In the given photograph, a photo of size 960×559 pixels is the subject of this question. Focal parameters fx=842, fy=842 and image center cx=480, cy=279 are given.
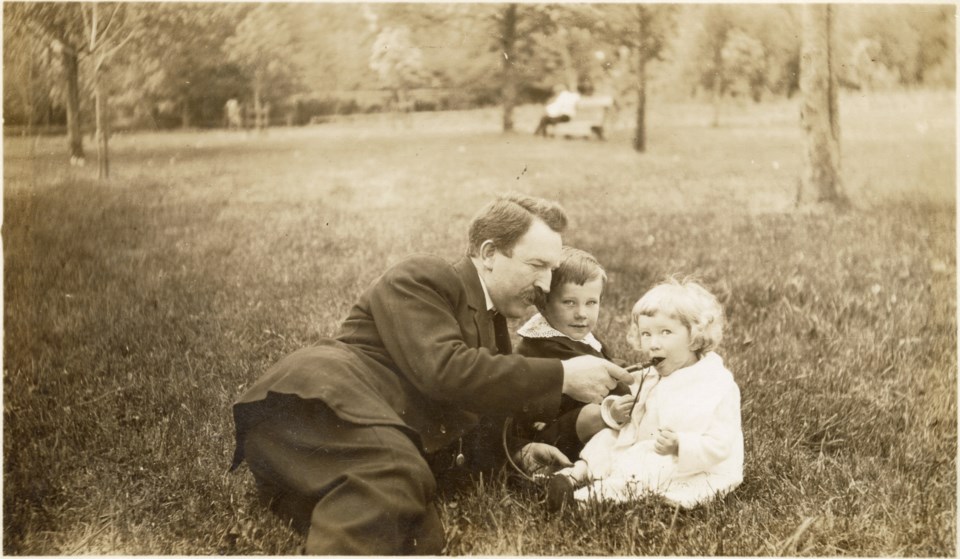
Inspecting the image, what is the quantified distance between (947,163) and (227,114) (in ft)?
11.0

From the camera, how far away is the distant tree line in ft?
12.0

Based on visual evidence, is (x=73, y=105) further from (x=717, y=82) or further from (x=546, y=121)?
(x=717, y=82)

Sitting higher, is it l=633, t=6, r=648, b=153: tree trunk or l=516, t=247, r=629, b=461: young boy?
l=633, t=6, r=648, b=153: tree trunk

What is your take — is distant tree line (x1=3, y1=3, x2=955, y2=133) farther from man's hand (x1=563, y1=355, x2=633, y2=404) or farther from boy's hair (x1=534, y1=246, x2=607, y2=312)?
man's hand (x1=563, y1=355, x2=633, y2=404)

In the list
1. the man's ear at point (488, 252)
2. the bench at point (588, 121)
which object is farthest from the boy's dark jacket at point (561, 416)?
the bench at point (588, 121)

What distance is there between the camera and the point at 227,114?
401 cm

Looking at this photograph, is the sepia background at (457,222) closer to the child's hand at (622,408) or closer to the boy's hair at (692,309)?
the child's hand at (622,408)

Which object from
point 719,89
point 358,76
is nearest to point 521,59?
point 358,76

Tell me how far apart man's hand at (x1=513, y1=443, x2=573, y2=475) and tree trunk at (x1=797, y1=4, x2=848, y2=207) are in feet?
7.76

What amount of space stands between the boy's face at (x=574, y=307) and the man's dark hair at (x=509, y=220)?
0.34 m

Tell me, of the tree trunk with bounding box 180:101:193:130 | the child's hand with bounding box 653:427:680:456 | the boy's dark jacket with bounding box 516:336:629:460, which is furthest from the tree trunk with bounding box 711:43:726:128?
the tree trunk with bounding box 180:101:193:130

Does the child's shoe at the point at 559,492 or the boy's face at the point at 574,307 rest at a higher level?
the boy's face at the point at 574,307

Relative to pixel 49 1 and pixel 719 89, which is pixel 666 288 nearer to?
pixel 719 89

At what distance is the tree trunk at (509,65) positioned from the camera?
3.74m
